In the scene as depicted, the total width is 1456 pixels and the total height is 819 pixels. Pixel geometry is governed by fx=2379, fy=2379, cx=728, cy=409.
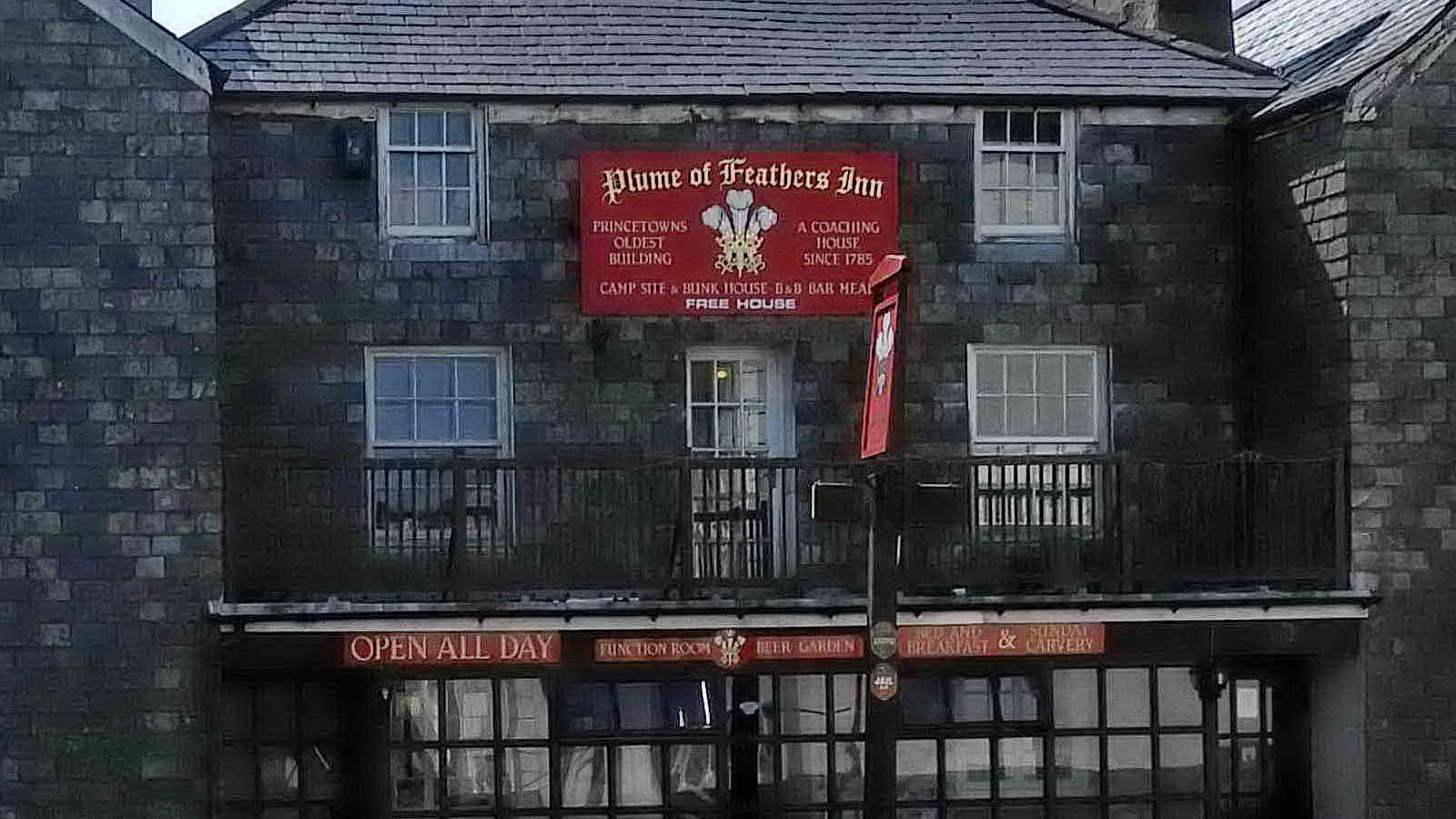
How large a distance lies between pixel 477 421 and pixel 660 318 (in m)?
1.62

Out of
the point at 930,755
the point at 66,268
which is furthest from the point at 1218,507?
the point at 66,268

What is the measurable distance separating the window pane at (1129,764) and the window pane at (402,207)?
6.48m

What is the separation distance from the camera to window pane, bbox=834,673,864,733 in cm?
1794

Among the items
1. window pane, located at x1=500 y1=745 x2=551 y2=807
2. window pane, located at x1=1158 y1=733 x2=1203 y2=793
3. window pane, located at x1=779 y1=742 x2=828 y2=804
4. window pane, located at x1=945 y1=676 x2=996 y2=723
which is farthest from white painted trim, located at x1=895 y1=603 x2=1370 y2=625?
window pane, located at x1=500 y1=745 x2=551 y2=807

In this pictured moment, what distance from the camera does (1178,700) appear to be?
721 inches

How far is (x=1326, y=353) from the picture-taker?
58.7 feet

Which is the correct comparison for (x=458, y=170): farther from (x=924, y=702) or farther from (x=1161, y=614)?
(x=1161, y=614)

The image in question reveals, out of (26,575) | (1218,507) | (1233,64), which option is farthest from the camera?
(1233,64)

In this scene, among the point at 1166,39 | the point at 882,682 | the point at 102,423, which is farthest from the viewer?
the point at 1166,39

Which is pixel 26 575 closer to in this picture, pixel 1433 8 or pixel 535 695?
pixel 535 695

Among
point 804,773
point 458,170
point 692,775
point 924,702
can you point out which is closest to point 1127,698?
point 924,702

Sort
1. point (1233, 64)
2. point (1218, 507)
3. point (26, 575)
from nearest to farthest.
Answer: point (26, 575), point (1218, 507), point (1233, 64)

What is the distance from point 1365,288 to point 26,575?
9.87 meters

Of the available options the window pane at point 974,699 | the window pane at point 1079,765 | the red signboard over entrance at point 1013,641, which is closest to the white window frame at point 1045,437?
the red signboard over entrance at point 1013,641
